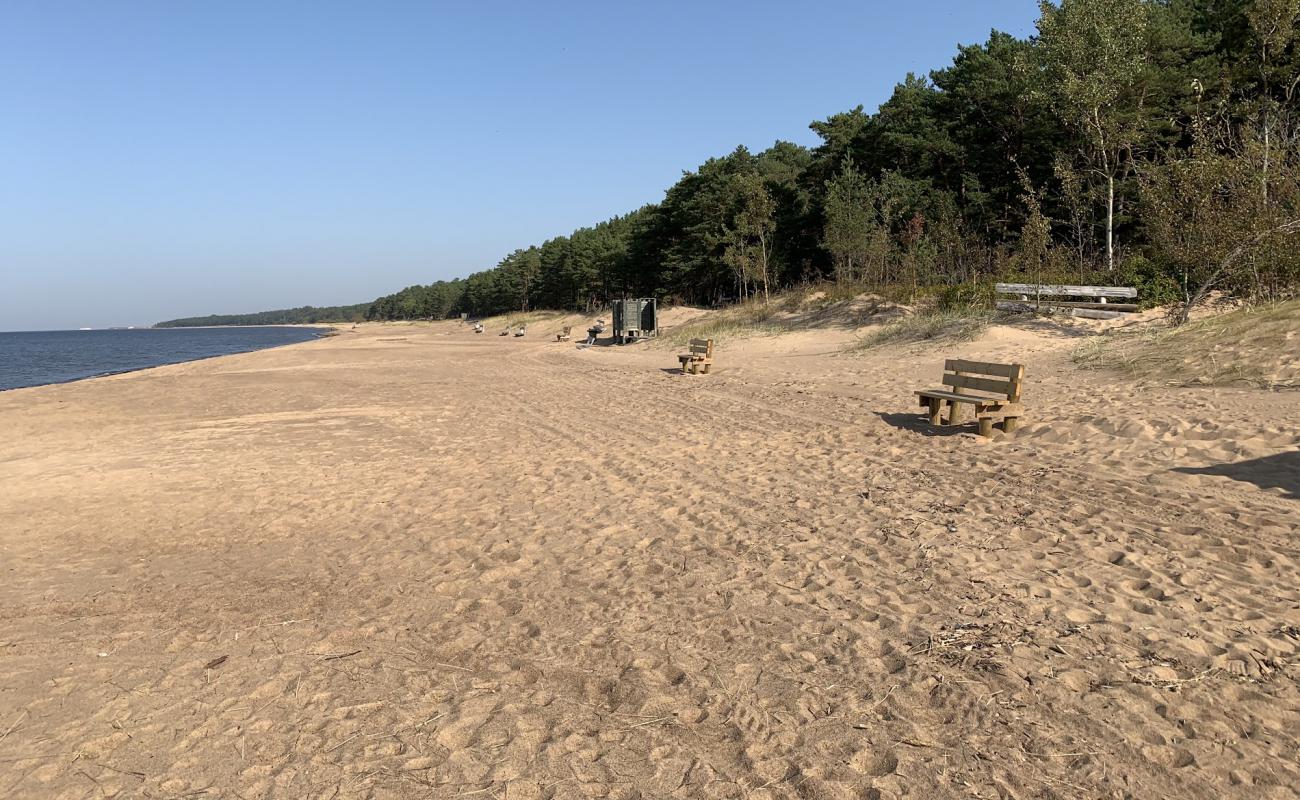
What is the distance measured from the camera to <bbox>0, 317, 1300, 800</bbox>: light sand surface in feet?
9.17

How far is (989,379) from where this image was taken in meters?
8.81

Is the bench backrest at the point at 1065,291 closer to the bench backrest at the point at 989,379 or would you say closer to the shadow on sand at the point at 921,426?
the bench backrest at the point at 989,379

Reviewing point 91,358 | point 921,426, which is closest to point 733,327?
point 921,426

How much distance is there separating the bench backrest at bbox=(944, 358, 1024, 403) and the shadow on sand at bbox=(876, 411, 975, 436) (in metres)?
0.52

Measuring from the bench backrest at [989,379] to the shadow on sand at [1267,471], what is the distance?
217cm

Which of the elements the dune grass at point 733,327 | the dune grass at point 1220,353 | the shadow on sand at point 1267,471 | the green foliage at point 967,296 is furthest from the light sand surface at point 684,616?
the dune grass at point 733,327

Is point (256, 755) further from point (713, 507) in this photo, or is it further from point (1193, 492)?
point (1193, 492)

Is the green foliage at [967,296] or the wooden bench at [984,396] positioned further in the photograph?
the green foliage at [967,296]

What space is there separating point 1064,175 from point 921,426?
15489mm

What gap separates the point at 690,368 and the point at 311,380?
11.7 metres

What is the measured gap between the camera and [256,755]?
115 inches

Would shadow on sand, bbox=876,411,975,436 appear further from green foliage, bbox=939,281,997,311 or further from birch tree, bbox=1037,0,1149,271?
birch tree, bbox=1037,0,1149,271

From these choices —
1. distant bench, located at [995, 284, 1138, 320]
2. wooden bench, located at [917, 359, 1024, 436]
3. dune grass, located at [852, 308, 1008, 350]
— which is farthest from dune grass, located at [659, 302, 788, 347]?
wooden bench, located at [917, 359, 1024, 436]

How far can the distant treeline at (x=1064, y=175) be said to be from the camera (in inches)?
551
